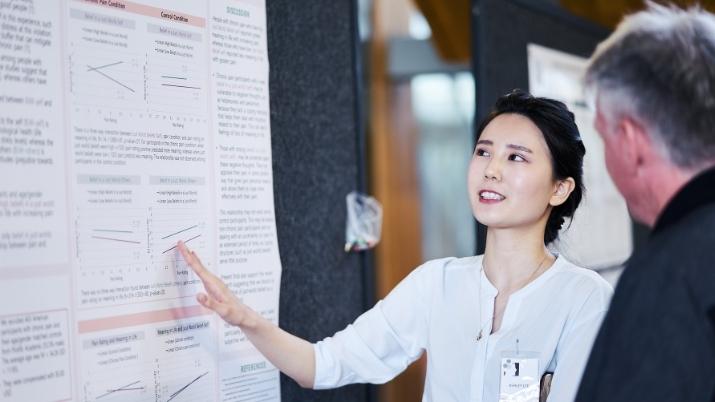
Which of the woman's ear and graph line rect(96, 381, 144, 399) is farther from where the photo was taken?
the woman's ear

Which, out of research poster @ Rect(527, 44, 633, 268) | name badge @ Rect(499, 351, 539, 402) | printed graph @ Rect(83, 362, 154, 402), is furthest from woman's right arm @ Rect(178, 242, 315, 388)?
research poster @ Rect(527, 44, 633, 268)

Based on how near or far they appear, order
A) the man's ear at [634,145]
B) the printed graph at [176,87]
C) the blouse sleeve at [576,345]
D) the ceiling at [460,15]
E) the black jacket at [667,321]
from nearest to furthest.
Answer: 1. the black jacket at [667,321]
2. the man's ear at [634,145]
3. the printed graph at [176,87]
4. the blouse sleeve at [576,345]
5. the ceiling at [460,15]

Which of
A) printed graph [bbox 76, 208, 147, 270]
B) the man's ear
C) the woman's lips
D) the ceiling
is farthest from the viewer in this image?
the ceiling

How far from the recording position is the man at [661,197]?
2.63 ft

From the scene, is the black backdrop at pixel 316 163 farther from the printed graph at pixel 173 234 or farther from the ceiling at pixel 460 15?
the ceiling at pixel 460 15

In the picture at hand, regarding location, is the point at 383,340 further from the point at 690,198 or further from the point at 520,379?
the point at 690,198

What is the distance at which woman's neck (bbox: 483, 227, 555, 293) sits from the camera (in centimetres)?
140

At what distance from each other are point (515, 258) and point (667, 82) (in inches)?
22.4

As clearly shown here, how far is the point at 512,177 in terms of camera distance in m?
1.37

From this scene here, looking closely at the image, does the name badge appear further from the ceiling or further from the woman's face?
the ceiling

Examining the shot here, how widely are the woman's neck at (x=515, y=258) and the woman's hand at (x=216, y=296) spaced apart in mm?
478

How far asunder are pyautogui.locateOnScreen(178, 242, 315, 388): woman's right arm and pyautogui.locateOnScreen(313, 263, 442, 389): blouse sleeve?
4cm

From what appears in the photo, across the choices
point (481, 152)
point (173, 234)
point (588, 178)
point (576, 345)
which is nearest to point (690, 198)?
point (576, 345)

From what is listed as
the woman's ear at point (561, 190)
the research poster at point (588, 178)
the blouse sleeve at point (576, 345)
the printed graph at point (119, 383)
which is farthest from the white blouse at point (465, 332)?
the research poster at point (588, 178)
